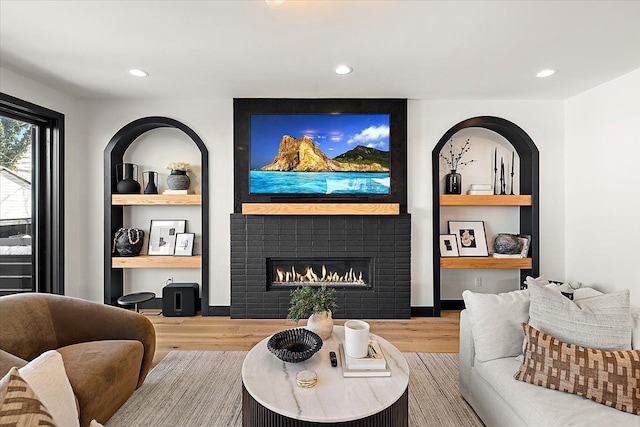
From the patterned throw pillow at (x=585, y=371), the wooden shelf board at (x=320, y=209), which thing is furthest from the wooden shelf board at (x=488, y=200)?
the patterned throw pillow at (x=585, y=371)

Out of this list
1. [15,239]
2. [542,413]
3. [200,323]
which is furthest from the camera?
[200,323]

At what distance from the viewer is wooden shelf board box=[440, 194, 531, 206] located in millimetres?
3648

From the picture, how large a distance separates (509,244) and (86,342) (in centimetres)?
399

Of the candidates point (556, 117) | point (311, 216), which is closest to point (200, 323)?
point (311, 216)

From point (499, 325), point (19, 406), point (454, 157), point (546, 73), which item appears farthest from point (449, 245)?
point (19, 406)

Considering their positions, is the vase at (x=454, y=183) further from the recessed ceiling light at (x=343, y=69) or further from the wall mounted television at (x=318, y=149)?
the recessed ceiling light at (x=343, y=69)

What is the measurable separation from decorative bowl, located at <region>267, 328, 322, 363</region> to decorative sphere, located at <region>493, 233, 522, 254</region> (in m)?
2.82

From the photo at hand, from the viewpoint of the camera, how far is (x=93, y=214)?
374 cm

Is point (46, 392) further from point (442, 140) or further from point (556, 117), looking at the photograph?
point (556, 117)

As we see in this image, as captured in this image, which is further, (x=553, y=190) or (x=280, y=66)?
(x=553, y=190)

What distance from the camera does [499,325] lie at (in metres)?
1.83

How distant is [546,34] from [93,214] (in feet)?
14.9

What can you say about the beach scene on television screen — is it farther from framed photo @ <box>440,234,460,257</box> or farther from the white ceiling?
framed photo @ <box>440,234,460,257</box>

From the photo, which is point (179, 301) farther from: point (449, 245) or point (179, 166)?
point (449, 245)
